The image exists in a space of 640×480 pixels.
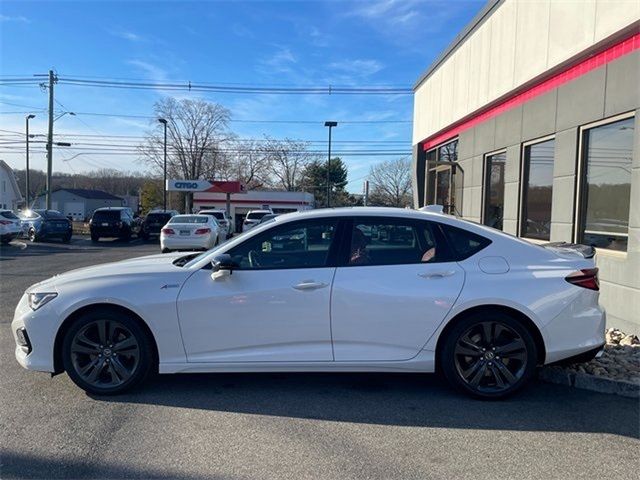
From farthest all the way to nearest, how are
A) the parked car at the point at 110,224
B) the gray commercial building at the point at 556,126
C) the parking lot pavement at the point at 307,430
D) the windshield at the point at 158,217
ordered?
the windshield at the point at 158,217
the parked car at the point at 110,224
the gray commercial building at the point at 556,126
the parking lot pavement at the point at 307,430

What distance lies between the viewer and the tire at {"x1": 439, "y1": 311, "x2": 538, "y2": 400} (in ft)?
14.3

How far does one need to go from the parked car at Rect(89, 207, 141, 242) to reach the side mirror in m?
24.4

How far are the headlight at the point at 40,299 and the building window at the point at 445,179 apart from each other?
11272 mm

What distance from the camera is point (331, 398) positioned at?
4438mm

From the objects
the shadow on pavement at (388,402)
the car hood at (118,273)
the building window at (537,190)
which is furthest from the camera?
the building window at (537,190)

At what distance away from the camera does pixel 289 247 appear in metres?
4.55

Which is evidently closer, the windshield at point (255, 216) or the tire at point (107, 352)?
the tire at point (107, 352)

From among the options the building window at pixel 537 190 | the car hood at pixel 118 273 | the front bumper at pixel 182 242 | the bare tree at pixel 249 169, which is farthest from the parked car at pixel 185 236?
the bare tree at pixel 249 169

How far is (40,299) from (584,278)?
15.1 feet

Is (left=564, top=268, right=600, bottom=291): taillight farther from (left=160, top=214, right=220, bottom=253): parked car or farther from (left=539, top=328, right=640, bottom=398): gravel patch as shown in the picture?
(left=160, top=214, right=220, bottom=253): parked car

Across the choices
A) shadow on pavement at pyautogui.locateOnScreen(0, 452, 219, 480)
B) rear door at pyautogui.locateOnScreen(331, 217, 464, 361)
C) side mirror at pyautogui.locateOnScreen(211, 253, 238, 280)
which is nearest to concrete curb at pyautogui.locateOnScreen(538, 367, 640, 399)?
rear door at pyautogui.locateOnScreen(331, 217, 464, 361)

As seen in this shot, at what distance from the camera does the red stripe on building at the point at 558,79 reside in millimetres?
6883

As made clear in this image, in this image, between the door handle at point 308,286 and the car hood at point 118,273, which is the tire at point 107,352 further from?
the door handle at point 308,286

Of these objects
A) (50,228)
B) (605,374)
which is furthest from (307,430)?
(50,228)
